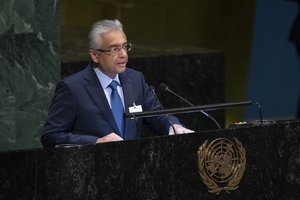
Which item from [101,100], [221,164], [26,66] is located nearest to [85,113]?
[101,100]

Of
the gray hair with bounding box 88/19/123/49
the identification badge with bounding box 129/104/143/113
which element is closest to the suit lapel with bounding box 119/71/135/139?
the identification badge with bounding box 129/104/143/113

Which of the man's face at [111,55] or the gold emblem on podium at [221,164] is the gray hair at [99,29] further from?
the gold emblem on podium at [221,164]

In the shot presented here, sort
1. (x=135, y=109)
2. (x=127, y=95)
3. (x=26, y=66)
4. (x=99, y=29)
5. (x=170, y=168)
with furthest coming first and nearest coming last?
1. (x=26, y=66)
2. (x=127, y=95)
3. (x=99, y=29)
4. (x=135, y=109)
5. (x=170, y=168)

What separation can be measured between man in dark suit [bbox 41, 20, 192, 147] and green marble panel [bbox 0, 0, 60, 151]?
95cm

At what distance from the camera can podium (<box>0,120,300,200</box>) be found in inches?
205

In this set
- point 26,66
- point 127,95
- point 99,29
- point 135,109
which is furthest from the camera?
point 26,66

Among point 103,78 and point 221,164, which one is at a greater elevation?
point 103,78

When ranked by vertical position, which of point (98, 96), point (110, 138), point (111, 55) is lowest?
point (110, 138)

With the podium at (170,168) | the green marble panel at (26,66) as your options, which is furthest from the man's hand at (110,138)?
the green marble panel at (26,66)

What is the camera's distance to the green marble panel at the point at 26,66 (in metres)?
6.74

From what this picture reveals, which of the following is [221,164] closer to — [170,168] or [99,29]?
[170,168]

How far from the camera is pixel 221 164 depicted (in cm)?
552

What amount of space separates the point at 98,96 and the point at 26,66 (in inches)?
42.4

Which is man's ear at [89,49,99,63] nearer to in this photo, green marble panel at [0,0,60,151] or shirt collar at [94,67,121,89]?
shirt collar at [94,67,121,89]
